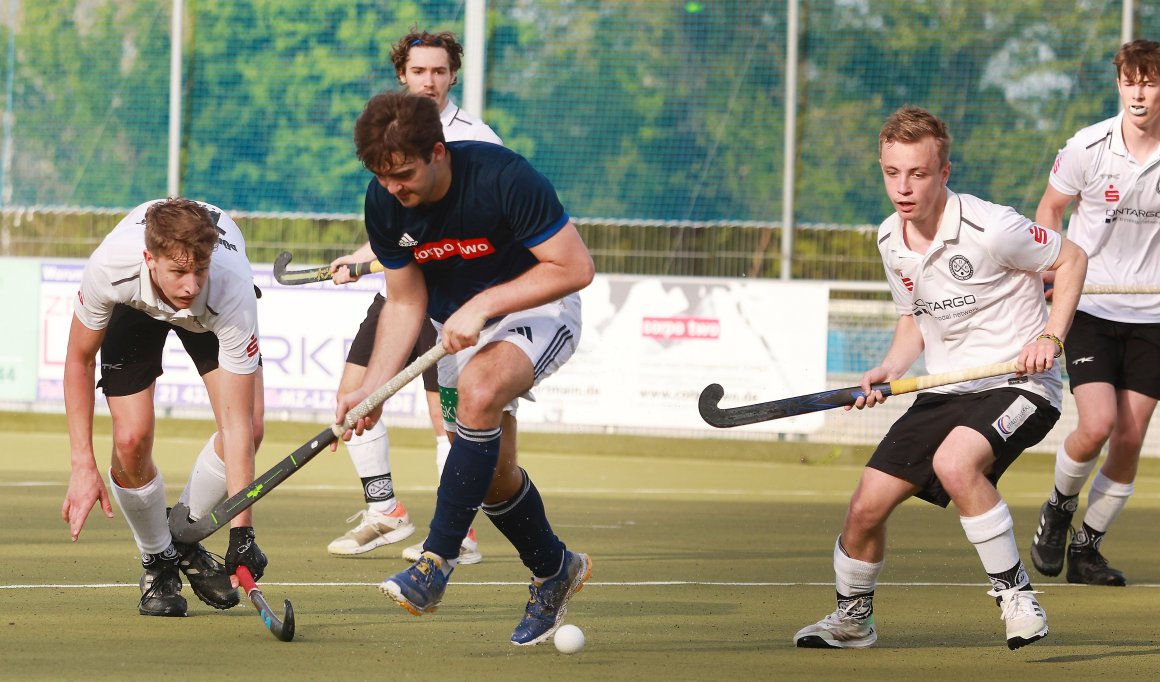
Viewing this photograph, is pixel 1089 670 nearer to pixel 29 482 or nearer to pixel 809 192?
pixel 29 482

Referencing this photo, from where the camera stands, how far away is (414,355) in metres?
7.18

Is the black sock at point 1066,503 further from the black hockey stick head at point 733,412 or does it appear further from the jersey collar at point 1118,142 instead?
the black hockey stick head at point 733,412

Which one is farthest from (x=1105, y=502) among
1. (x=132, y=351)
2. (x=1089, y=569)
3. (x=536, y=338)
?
(x=132, y=351)

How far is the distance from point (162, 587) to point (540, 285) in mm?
1716

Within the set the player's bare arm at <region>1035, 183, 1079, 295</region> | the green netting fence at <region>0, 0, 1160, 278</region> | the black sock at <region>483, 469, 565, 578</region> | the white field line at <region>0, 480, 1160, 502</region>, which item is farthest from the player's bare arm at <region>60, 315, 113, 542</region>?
the green netting fence at <region>0, 0, 1160, 278</region>

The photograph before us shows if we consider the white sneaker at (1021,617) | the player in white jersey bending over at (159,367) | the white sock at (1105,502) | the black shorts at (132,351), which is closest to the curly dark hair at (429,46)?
the player in white jersey bending over at (159,367)

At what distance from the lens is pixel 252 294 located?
500cm

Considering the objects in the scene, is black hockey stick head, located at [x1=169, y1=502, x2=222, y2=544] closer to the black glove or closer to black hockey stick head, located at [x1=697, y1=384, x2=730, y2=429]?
the black glove

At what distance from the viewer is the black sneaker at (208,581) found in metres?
5.14

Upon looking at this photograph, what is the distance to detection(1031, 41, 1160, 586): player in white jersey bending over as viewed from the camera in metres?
6.07

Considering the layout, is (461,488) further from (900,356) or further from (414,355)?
(414,355)

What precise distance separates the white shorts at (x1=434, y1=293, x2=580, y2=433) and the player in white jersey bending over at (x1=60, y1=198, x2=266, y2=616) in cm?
66

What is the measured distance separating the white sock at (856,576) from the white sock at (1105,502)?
1.76 meters

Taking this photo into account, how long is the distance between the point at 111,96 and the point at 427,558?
10778 mm
